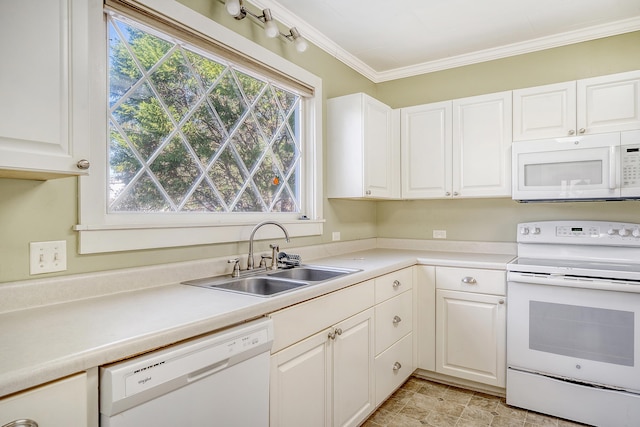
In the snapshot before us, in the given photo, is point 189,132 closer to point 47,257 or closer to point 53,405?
point 47,257

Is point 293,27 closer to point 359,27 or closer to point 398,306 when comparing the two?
point 359,27

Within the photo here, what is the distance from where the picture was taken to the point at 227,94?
2.19m

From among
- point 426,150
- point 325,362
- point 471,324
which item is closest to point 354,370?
point 325,362

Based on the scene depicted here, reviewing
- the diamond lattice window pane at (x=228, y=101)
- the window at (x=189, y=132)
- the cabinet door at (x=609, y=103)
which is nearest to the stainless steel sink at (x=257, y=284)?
the window at (x=189, y=132)

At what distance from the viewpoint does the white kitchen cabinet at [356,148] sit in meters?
2.75

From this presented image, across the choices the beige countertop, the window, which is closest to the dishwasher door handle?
the beige countertop

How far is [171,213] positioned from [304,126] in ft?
4.11

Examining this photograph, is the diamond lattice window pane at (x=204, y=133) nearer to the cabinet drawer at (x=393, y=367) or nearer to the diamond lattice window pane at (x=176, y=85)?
the diamond lattice window pane at (x=176, y=85)

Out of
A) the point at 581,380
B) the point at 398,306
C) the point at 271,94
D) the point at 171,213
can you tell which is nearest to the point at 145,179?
the point at 171,213

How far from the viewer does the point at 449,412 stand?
2.31m

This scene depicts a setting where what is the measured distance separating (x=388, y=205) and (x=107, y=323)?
2758 mm

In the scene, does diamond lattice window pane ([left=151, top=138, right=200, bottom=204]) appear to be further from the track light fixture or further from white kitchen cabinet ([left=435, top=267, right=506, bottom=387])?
white kitchen cabinet ([left=435, top=267, right=506, bottom=387])

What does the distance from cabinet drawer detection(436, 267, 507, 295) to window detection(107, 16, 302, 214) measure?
116 centimetres

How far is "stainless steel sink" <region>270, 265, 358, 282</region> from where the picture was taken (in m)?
2.13
